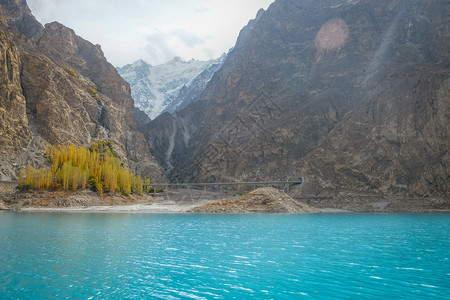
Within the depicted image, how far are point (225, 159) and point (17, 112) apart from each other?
91607mm

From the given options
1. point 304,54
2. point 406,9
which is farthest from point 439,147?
point 304,54

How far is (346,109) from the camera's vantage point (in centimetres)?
13962

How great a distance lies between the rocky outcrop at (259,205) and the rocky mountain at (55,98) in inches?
2333

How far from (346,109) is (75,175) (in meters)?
110

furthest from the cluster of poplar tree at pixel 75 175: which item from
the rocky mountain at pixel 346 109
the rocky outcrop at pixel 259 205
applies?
the rocky mountain at pixel 346 109

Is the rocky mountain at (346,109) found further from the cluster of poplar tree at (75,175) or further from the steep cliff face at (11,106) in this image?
the steep cliff face at (11,106)

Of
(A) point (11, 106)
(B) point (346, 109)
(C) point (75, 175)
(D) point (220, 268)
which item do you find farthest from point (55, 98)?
(D) point (220, 268)

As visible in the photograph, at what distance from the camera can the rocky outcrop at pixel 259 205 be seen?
7525 cm

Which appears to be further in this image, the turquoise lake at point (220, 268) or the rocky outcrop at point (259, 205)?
the rocky outcrop at point (259, 205)

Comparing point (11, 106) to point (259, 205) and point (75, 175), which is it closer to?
point (75, 175)

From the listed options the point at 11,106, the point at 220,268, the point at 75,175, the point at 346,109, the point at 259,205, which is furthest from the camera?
the point at 346,109

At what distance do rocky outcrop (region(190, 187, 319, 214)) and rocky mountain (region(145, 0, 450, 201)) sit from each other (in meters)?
37.5

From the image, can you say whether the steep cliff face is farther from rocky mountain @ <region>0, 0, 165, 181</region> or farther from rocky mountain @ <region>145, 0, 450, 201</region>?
rocky mountain @ <region>145, 0, 450, 201</region>

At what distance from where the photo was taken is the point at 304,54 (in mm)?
180500
